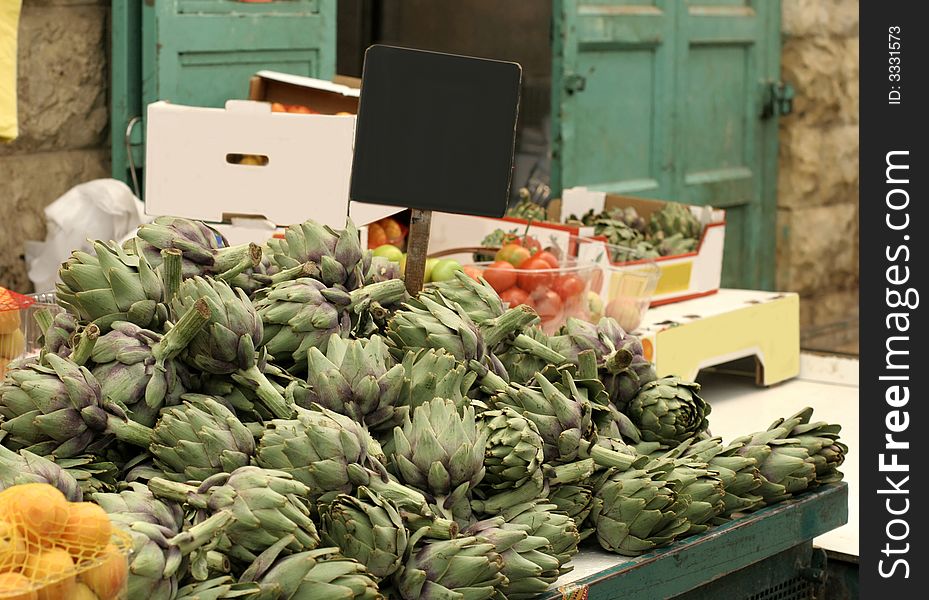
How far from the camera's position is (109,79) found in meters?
3.40

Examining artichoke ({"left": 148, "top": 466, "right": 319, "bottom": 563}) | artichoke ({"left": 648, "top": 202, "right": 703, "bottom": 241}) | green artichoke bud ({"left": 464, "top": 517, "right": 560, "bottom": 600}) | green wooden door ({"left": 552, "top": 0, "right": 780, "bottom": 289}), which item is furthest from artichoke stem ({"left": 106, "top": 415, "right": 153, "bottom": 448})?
green wooden door ({"left": 552, "top": 0, "right": 780, "bottom": 289})

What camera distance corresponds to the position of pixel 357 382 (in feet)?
4.25

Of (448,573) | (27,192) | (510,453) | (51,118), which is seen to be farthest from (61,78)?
(448,573)

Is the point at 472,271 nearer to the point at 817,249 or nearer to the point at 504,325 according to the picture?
the point at 504,325

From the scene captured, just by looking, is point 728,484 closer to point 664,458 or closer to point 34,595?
point 664,458

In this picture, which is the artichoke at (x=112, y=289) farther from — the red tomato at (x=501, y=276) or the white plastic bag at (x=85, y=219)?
the white plastic bag at (x=85, y=219)

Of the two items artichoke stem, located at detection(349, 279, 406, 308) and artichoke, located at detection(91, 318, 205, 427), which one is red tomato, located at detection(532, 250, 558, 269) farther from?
artichoke, located at detection(91, 318, 205, 427)

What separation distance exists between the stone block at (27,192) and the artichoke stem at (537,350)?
205 centimetres

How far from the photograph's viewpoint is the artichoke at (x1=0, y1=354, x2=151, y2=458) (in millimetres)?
1203

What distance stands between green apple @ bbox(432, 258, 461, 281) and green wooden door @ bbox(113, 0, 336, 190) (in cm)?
114

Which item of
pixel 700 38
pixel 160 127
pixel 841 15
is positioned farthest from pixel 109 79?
pixel 841 15

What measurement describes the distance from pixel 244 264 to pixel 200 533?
1.44 feet
